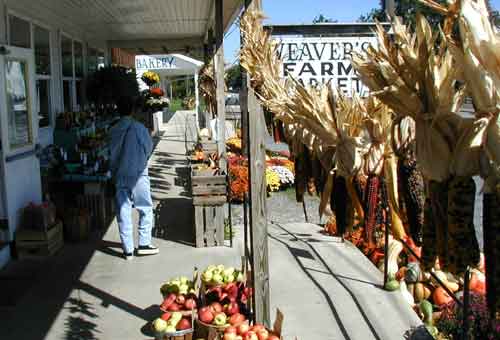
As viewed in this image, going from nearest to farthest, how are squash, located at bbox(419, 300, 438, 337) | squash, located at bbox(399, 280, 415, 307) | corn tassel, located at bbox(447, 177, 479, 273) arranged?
1. corn tassel, located at bbox(447, 177, 479, 273)
2. squash, located at bbox(419, 300, 438, 337)
3. squash, located at bbox(399, 280, 415, 307)

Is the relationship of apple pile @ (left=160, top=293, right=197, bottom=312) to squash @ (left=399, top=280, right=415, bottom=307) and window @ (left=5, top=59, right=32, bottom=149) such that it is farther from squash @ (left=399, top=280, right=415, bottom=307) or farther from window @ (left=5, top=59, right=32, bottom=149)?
window @ (left=5, top=59, right=32, bottom=149)

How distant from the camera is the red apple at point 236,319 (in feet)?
14.0

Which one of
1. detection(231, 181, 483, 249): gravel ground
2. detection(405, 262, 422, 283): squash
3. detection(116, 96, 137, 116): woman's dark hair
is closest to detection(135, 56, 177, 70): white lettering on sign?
detection(231, 181, 483, 249): gravel ground

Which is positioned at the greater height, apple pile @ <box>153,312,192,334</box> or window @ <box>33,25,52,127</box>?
window @ <box>33,25,52,127</box>

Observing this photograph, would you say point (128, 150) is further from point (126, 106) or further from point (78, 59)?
point (78, 59)

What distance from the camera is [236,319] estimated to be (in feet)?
14.0

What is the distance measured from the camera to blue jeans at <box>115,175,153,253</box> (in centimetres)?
697

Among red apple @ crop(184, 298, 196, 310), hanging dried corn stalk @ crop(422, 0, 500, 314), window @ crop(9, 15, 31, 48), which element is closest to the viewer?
hanging dried corn stalk @ crop(422, 0, 500, 314)

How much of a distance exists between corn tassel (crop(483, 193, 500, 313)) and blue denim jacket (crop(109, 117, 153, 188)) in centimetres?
540

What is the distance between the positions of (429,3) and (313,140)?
5.70 feet

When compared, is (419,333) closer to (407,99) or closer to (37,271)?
(407,99)

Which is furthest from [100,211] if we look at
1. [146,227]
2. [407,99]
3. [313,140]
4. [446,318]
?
[407,99]

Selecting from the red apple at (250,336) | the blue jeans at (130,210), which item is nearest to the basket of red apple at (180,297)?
the red apple at (250,336)

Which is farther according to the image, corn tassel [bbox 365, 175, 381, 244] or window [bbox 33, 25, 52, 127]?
window [bbox 33, 25, 52, 127]
